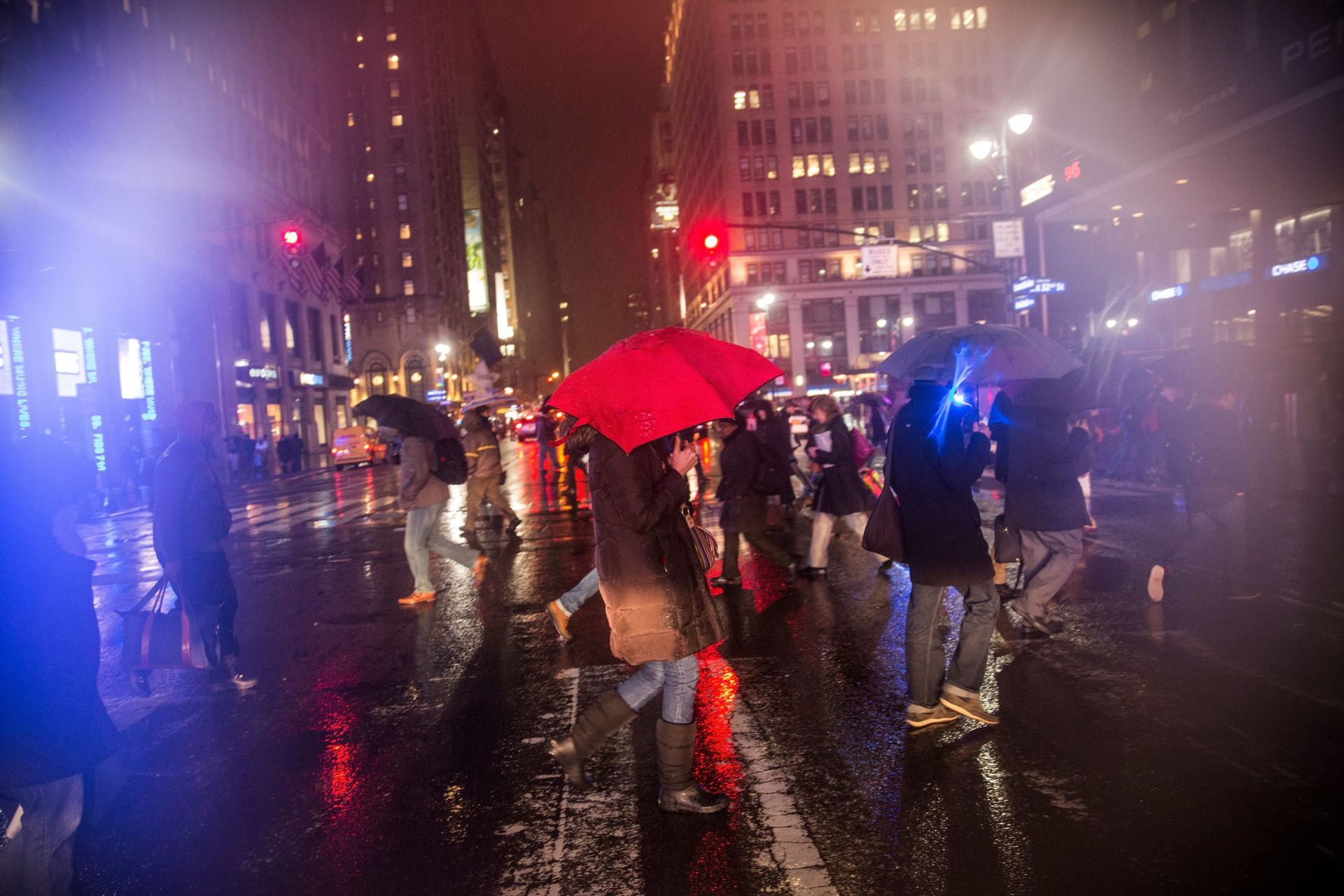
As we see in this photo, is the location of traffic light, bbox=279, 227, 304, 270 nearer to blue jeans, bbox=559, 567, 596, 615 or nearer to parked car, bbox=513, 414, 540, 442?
blue jeans, bbox=559, 567, 596, 615

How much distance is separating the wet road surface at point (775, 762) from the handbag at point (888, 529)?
999 mm

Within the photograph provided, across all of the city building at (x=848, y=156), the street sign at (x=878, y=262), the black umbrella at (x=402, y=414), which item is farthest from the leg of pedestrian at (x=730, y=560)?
the city building at (x=848, y=156)

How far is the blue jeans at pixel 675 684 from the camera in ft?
13.5

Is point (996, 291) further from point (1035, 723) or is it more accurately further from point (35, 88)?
point (1035, 723)

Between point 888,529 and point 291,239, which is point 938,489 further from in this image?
point 291,239

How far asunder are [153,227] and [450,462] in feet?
121

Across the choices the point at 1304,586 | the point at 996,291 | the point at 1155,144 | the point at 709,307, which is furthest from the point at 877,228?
the point at 1304,586

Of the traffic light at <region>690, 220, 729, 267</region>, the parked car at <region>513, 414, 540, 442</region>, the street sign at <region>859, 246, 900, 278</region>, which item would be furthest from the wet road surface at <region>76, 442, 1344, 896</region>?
the parked car at <region>513, 414, 540, 442</region>

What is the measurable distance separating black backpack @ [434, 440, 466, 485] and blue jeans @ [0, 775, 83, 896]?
5.95 metres

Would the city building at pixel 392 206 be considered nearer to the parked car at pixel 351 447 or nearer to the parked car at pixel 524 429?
the parked car at pixel 524 429

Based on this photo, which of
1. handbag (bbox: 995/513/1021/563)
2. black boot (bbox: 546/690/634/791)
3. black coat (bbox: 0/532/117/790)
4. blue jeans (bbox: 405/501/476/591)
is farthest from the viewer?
blue jeans (bbox: 405/501/476/591)

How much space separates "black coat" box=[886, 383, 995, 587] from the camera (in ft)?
16.0

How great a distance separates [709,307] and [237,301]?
59392mm

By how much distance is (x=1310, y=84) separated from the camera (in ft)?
54.1
